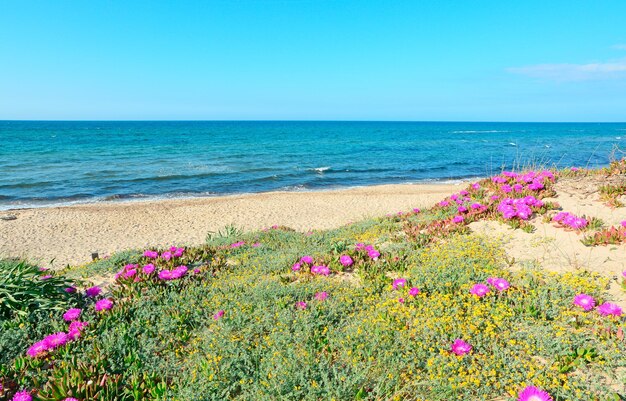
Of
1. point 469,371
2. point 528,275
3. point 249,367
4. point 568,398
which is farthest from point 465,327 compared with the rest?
point 249,367

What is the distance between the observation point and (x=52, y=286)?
17.8ft

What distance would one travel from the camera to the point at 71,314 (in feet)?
15.8

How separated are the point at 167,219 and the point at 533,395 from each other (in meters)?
17.0

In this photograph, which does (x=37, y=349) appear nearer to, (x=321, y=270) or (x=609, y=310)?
(x=321, y=270)

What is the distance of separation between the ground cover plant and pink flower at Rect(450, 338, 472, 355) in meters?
0.03

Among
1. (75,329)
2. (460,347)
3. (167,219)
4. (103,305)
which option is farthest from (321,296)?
(167,219)

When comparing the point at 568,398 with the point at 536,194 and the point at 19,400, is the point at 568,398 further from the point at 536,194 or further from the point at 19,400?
the point at 536,194

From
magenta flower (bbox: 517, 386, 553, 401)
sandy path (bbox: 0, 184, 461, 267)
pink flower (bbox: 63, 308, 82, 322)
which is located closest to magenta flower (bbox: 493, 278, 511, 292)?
magenta flower (bbox: 517, 386, 553, 401)

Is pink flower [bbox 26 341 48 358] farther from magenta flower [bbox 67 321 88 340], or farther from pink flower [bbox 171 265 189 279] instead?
pink flower [bbox 171 265 189 279]

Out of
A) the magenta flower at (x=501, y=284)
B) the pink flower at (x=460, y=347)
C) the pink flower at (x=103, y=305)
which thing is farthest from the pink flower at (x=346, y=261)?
the pink flower at (x=103, y=305)

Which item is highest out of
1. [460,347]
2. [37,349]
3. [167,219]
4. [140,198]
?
[460,347]

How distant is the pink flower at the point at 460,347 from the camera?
391cm

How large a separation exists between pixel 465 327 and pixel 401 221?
497 cm

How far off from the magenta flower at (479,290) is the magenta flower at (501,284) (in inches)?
6.6
